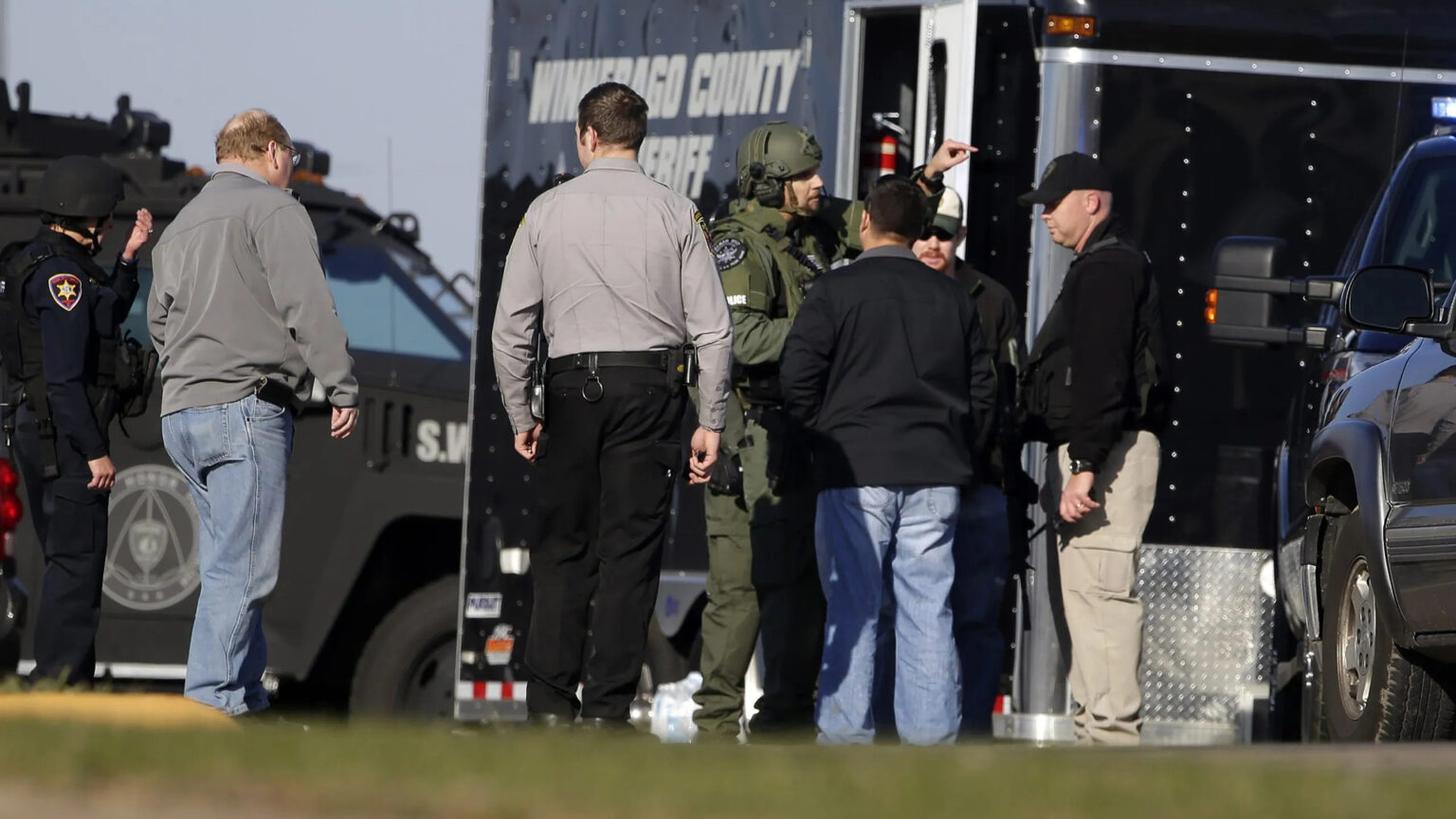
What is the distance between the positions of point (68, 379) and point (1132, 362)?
345cm


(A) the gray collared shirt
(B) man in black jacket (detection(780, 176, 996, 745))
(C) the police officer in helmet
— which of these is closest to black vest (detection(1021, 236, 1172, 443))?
(B) man in black jacket (detection(780, 176, 996, 745))

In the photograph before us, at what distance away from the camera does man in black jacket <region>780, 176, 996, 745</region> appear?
6762 mm

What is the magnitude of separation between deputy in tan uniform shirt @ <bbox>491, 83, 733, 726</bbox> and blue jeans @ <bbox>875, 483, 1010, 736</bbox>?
127cm

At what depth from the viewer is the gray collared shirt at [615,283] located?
6.41 m

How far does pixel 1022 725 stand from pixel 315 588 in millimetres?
3466

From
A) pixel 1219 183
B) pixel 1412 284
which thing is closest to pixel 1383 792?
pixel 1412 284

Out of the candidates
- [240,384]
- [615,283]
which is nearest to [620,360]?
[615,283]

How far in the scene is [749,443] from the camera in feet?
23.7

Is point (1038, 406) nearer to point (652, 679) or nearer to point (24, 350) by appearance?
point (652, 679)

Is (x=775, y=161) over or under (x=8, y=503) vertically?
over

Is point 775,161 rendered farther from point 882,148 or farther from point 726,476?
point 882,148

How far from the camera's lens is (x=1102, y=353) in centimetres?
705

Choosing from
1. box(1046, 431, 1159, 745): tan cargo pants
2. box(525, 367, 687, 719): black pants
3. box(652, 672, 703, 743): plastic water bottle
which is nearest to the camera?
box(525, 367, 687, 719): black pants

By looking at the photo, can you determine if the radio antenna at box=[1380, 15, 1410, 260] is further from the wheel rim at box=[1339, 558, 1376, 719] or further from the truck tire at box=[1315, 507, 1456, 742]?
the wheel rim at box=[1339, 558, 1376, 719]
